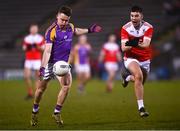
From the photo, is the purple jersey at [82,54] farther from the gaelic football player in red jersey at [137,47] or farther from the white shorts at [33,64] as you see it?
the gaelic football player in red jersey at [137,47]

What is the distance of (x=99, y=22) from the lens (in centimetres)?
3728

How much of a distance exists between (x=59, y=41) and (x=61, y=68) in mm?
610

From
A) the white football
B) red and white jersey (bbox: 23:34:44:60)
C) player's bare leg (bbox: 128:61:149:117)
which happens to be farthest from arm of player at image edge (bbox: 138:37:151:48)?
red and white jersey (bbox: 23:34:44:60)

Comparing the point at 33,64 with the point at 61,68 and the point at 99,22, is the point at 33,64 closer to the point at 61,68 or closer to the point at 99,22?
the point at 61,68

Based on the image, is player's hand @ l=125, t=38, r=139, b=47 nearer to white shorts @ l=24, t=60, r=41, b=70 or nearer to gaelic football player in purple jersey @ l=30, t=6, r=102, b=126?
gaelic football player in purple jersey @ l=30, t=6, r=102, b=126

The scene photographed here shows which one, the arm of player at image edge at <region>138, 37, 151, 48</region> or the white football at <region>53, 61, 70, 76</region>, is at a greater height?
the arm of player at image edge at <region>138, 37, 151, 48</region>

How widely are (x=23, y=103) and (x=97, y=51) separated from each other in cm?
1782

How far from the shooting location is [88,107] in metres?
16.5

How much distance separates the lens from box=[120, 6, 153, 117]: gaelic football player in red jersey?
1274 cm

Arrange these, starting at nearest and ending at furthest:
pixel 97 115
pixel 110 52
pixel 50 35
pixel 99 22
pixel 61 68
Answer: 1. pixel 61 68
2. pixel 50 35
3. pixel 97 115
4. pixel 110 52
5. pixel 99 22

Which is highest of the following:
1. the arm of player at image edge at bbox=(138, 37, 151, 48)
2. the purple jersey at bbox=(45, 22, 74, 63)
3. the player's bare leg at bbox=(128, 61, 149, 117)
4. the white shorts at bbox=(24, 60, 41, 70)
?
the purple jersey at bbox=(45, 22, 74, 63)

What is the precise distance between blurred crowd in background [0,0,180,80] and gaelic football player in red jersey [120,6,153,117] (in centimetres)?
1971

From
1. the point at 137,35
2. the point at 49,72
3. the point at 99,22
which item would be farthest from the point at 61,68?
the point at 99,22

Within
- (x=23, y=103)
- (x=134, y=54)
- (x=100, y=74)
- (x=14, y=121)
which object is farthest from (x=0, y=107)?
(x=100, y=74)
